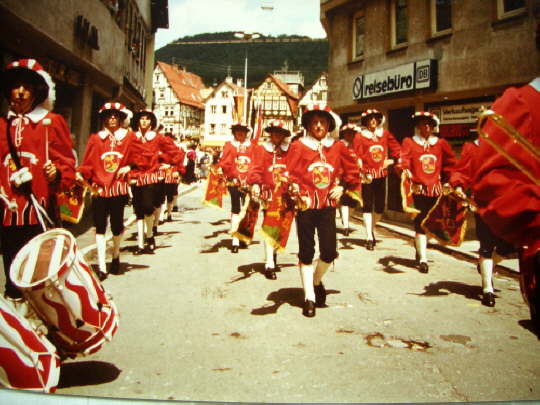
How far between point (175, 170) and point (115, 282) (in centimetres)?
351

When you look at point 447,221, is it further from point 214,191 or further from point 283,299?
point 214,191

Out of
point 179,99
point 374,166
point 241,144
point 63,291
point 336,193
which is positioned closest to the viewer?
point 63,291

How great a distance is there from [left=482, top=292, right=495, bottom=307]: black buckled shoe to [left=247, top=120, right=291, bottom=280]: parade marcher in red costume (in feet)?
7.35

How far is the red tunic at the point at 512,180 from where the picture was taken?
146 centimetres

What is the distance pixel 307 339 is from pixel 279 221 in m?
1.37

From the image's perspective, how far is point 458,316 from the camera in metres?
4.08

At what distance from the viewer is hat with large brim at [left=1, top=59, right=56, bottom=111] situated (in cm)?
300

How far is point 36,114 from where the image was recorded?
3.13 meters

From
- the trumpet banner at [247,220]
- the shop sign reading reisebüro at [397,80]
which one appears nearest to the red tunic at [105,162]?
the trumpet banner at [247,220]

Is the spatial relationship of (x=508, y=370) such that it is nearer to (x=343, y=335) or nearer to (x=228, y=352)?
(x=343, y=335)

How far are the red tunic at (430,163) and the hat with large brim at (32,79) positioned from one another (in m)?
4.35

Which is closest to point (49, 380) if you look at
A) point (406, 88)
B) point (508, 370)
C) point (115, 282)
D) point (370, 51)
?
point (508, 370)

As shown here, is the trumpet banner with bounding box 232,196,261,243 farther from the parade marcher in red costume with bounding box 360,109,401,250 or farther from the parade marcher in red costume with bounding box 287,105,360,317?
the parade marcher in red costume with bounding box 360,109,401,250

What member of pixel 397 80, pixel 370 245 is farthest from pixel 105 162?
pixel 397 80
